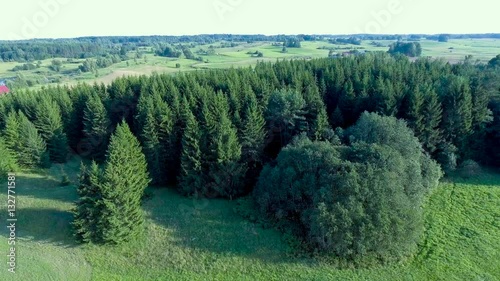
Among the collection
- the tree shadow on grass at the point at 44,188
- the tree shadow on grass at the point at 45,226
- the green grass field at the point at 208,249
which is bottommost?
the green grass field at the point at 208,249

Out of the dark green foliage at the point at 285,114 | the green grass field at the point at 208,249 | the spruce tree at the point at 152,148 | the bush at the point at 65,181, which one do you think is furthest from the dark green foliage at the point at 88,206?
the dark green foliage at the point at 285,114

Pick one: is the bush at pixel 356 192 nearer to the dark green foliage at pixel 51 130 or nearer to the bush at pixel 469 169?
the bush at pixel 469 169

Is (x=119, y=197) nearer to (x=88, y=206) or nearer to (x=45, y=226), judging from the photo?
(x=88, y=206)

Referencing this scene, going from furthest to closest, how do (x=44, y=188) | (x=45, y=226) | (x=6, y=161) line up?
(x=6, y=161), (x=44, y=188), (x=45, y=226)

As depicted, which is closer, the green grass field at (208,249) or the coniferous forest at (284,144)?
the green grass field at (208,249)

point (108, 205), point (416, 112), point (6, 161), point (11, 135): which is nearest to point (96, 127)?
point (11, 135)

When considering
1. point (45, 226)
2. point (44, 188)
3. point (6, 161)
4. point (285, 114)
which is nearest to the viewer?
point (45, 226)

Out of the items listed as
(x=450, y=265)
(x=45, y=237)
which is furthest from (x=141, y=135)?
(x=450, y=265)

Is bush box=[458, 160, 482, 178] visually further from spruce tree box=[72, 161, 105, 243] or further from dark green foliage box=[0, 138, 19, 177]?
dark green foliage box=[0, 138, 19, 177]

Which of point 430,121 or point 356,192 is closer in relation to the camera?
point 356,192
